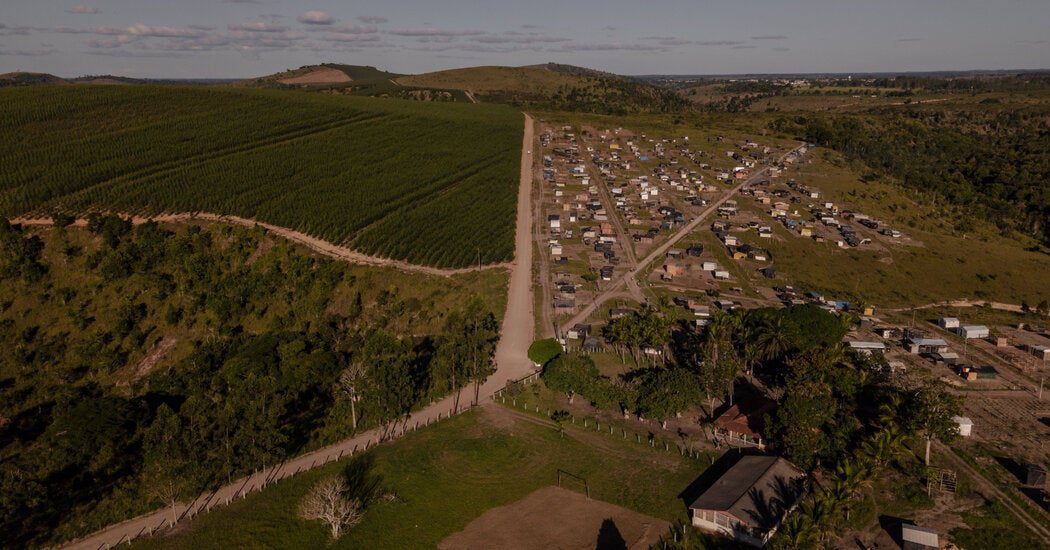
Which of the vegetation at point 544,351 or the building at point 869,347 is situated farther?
the building at point 869,347

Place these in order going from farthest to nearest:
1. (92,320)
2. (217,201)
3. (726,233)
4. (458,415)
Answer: (726,233), (217,201), (92,320), (458,415)

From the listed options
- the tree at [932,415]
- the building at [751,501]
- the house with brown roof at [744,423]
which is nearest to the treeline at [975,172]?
the tree at [932,415]

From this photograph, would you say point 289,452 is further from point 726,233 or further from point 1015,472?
point 726,233

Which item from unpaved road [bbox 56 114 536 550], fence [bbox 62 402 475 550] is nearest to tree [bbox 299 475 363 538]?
fence [bbox 62 402 475 550]

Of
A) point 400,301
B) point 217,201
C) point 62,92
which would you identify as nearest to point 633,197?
point 400,301

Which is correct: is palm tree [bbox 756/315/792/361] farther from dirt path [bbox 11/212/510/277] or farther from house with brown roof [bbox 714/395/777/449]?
dirt path [bbox 11/212/510/277]

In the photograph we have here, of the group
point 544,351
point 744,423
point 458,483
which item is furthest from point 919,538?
point 544,351

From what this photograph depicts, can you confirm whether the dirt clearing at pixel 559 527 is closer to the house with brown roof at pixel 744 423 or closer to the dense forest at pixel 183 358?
the house with brown roof at pixel 744 423
